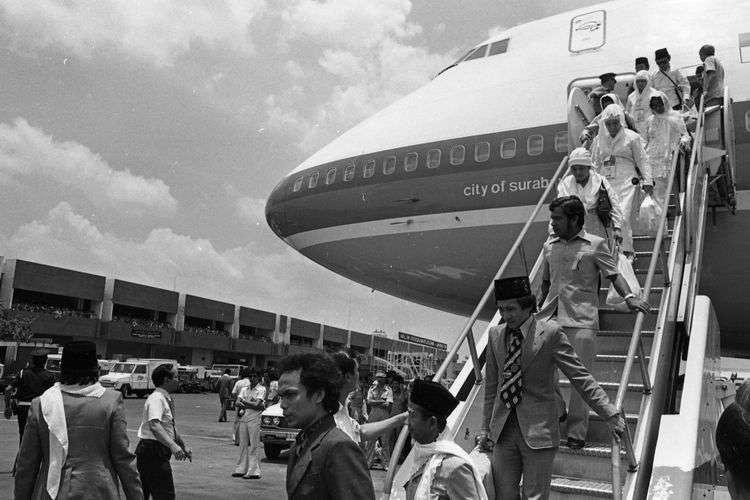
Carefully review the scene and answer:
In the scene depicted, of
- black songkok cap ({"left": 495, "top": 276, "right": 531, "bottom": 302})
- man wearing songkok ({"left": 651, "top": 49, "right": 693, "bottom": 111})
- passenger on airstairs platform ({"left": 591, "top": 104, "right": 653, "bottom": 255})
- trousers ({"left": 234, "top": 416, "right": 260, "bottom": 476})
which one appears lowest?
trousers ({"left": 234, "top": 416, "right": 260, "bottom": 476})

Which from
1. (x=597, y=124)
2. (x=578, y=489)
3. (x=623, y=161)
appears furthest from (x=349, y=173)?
(x=578, y=489)

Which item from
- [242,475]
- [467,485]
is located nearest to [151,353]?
[242,475]

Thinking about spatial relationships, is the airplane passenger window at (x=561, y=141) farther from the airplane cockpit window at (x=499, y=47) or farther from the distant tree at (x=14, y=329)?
the distant tree at (x=14, y=329)

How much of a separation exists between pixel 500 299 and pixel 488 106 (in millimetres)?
7034

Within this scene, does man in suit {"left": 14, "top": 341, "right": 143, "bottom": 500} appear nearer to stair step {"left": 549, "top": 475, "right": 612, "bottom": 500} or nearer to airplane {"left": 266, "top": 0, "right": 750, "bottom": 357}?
stair step {"left": 549, "top": 475, "right": 612, "bottom": 500}

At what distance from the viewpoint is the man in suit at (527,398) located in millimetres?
3514

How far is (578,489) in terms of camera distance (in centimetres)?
410

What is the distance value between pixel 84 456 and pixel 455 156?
7527mm

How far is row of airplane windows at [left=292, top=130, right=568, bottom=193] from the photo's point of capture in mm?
9445

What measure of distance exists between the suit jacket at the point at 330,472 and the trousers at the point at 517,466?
156cm

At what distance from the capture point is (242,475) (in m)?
9.41

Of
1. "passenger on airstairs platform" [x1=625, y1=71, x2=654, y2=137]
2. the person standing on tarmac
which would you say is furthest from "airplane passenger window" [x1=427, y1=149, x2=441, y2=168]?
the person standing on tarmac

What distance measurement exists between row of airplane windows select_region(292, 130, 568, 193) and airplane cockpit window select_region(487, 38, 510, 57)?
7.67 ft

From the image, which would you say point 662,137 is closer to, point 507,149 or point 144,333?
point 507,149
